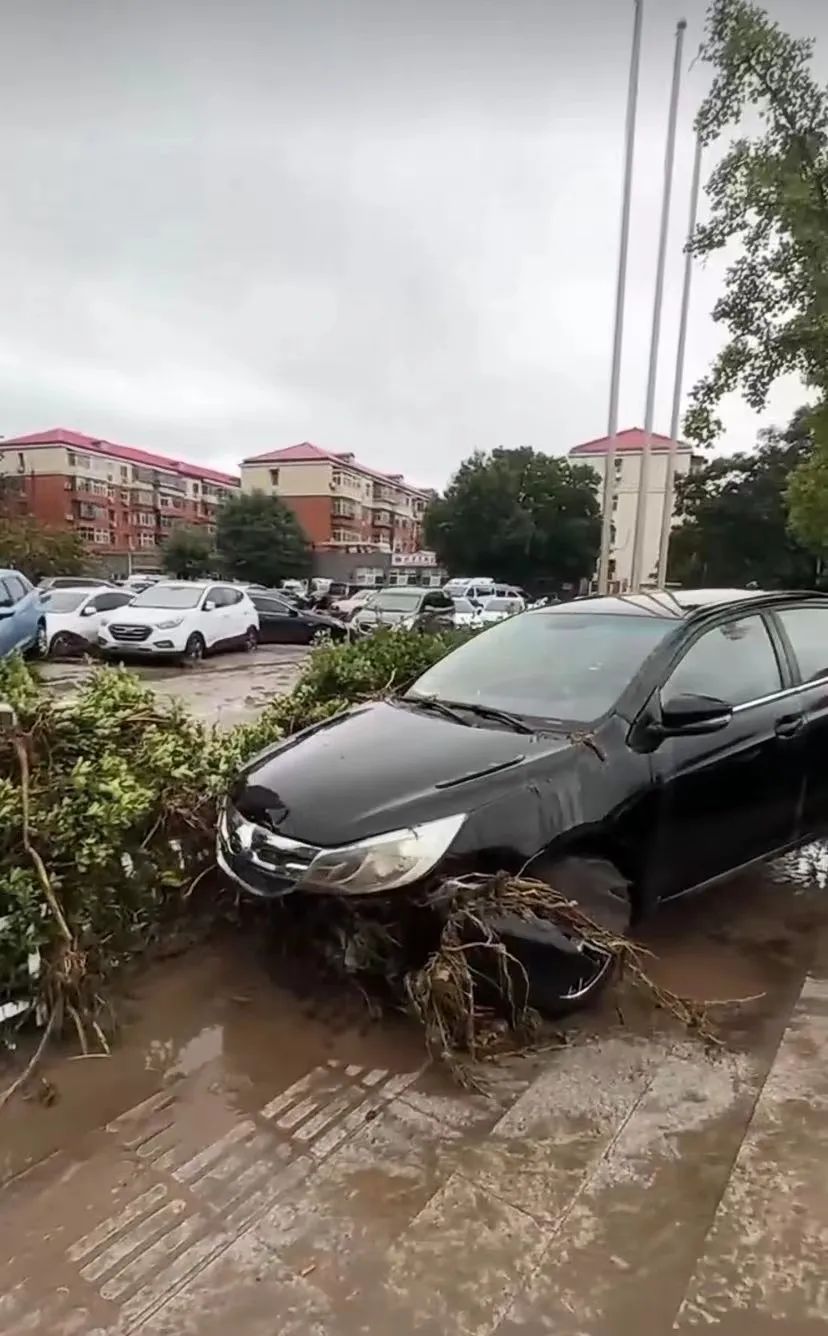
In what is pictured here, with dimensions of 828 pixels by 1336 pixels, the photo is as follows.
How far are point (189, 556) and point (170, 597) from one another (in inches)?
1466

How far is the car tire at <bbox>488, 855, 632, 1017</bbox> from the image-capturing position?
273 cm

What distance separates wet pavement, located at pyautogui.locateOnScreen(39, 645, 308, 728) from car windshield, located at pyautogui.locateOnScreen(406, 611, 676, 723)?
14.7 feet

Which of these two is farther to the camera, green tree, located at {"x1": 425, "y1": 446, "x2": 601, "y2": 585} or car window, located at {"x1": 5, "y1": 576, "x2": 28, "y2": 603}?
green tree, located at {"x1": 425, "y1": 446, "x2": 601, "y2": 585}

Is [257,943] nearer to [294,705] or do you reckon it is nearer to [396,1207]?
[396,1207]

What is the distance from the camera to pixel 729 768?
3.55 m

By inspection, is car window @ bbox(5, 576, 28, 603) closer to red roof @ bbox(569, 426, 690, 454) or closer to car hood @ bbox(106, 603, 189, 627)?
car hood @ bbox(106, 603, 189, 627)

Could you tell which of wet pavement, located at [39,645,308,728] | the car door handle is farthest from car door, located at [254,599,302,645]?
the car door handle

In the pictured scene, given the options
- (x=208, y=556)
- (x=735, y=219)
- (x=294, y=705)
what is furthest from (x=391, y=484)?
(x=294, y=705)

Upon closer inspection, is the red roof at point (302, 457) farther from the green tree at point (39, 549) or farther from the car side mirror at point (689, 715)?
the car side mirror at point (689, 715)

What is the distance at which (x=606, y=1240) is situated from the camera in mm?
1956

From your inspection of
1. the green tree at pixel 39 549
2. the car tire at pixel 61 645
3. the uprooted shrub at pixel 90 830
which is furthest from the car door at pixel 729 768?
the green tree at pixel 39 549

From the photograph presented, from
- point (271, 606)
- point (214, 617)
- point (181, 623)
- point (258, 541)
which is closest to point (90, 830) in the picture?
point (181, 623)

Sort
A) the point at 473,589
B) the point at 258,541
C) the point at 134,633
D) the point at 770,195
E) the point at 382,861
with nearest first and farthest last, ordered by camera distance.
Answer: the point at 382,861, the point at 770,195, the point at 134,633, the point at 473,589, the point at 258,541

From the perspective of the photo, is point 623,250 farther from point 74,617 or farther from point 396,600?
point 74,617
